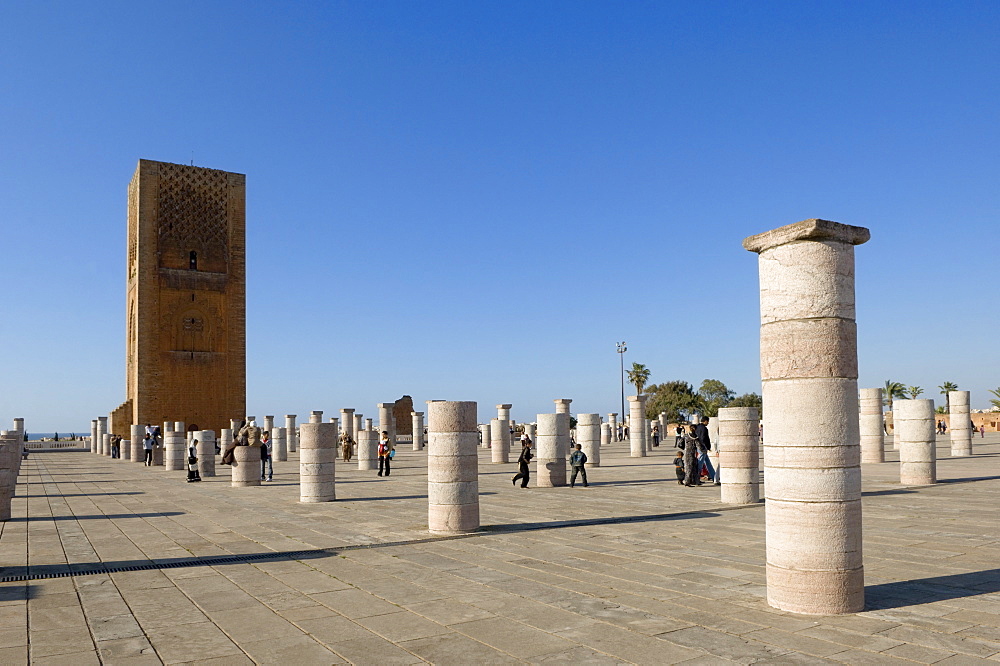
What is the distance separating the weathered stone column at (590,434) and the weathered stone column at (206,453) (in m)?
11.0

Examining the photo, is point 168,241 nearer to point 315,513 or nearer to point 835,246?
point 315,513

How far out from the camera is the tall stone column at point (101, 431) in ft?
154

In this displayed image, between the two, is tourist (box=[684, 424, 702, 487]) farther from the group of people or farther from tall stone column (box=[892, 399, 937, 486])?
tall stone column (box=[892, 399, 937, 486])

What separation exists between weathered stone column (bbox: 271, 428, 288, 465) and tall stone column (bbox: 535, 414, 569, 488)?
49.5 feet

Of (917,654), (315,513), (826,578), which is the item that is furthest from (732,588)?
(315,513)

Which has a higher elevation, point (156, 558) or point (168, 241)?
point (168, 241)

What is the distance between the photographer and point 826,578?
617cm

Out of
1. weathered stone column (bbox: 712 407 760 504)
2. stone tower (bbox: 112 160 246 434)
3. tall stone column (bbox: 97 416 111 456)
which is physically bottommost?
tall stone column (bbox: 97 416 111 456)

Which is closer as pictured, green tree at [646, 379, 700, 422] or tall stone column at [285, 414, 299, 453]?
tall stone column at [285, 414, 299, 453]

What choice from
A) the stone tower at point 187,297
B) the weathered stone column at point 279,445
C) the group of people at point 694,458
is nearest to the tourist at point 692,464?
the group of people at point 694,458

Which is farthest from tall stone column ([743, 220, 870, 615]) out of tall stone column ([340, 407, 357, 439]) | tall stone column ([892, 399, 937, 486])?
tall stone column ([340, 407, 357, 439])

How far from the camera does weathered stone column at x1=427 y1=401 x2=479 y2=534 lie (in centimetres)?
1100

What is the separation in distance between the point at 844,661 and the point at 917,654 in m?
0.52

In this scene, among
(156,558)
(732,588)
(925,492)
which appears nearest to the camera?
(732,588)
